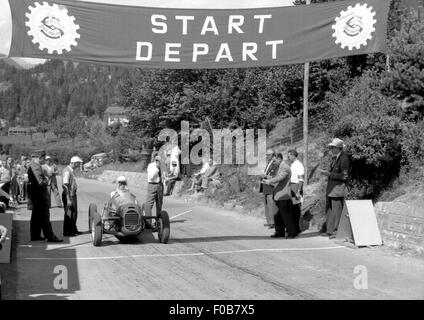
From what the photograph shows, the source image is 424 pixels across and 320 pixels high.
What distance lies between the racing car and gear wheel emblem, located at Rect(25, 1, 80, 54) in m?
3.19

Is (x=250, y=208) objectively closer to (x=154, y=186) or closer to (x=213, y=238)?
(x=154, y=186)

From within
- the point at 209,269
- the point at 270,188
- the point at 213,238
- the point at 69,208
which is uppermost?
the point at 270,188

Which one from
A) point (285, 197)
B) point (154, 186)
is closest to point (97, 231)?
point (154, 186)

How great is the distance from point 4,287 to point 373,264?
229 inches

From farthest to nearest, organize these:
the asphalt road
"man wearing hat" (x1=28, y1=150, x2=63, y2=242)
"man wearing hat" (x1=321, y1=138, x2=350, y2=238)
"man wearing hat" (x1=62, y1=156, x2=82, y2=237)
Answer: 1. "man wearing hat" (x1=62, y1=156, x2=82, y2=237)
2. "man wearing hat" (x1=321, y1=138, x2=350, y2=238)
3. "man wearing hat" (x1=28, y1=150, x2=63, y2=242)
4. the asphalt road

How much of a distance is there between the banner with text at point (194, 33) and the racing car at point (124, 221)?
2774 mm

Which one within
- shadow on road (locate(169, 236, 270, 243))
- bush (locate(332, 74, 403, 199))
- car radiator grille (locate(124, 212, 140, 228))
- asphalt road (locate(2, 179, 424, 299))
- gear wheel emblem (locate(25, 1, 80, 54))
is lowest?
asphalt road (locate(2, 179, 424, 299))

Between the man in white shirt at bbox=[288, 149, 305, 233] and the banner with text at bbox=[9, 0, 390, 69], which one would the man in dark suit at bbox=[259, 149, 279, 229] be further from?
the banner with text at bbox=[9, 0, 390, 69]

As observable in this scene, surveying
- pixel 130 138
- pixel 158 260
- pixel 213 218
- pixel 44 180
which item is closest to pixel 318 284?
pixel 158 260

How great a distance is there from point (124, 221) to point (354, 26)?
5.96 m

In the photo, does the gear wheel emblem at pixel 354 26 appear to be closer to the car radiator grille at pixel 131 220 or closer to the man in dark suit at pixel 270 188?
the man in dark suit at pixel 270 188

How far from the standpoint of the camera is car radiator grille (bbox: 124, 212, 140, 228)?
1121 cm

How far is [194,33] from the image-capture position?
1110cm

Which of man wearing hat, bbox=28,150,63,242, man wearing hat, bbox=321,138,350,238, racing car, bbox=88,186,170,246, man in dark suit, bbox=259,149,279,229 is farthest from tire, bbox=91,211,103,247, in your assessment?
man wearing hat, bbox=321,138,350,238
